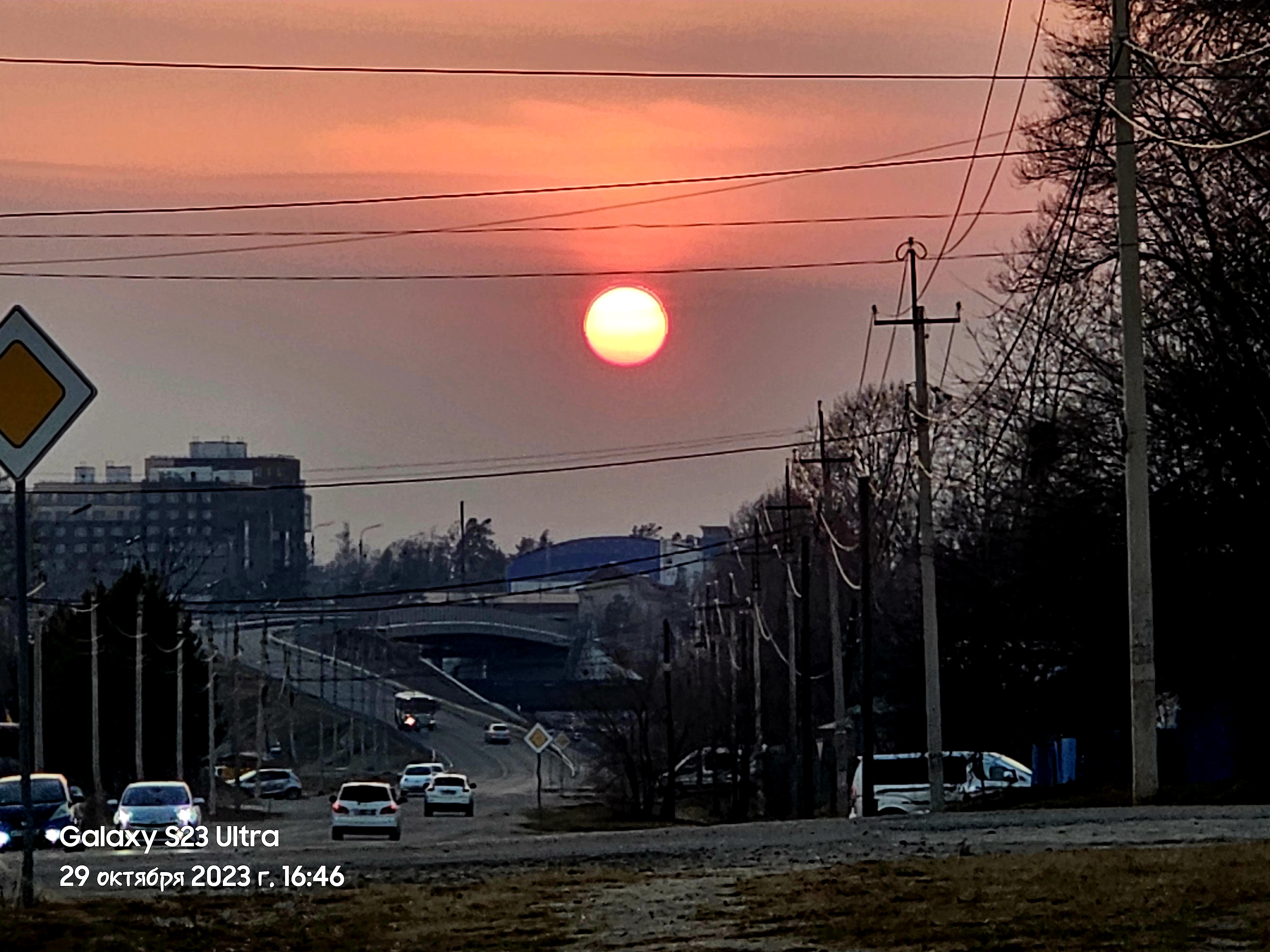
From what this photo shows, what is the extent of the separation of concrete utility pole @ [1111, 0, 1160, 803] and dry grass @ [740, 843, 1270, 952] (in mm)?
14049

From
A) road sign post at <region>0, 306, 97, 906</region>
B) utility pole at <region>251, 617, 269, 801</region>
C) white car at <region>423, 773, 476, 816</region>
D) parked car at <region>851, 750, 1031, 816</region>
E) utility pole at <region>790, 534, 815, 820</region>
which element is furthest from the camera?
utility pole at <region>251, 617, 269, 801</region>

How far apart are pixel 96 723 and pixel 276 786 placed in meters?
28.5

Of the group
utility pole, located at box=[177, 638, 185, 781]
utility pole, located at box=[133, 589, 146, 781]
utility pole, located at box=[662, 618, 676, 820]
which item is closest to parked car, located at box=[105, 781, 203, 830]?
utility pole, located at box=[133, 589, 146, 781]

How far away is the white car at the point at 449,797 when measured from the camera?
225 feet

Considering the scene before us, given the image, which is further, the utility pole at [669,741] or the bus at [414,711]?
the bus at [414,711]

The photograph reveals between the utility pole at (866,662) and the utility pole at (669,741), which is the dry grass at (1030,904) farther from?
the utility pole at (669,741)

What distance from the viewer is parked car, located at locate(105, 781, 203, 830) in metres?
35.3

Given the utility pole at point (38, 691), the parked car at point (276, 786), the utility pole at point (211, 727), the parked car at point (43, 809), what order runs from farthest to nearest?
the parked car at point (276, 786)
the utility pole at point (211, 727)
the utility pole at point (38, 691)
the parked car at point (43, 809)

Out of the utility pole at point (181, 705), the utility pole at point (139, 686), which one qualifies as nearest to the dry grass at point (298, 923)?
the utility pole at point (139, 686)

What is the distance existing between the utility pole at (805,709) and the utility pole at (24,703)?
4365 cm

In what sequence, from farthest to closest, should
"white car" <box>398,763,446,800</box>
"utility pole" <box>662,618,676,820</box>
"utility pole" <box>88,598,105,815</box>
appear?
1. "white car" <box>398,763,446,800</box>
2. "utility pole" <box>662,618,676,820</box>
3. "utility pole" <box>88,598,105,815</box>

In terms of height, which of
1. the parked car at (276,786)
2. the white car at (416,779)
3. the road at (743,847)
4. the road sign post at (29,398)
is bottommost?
the parked car at (276,786)

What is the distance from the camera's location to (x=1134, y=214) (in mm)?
30406

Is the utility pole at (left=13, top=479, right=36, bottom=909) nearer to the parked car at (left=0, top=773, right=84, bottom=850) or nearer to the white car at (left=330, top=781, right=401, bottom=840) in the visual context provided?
the parked car at (left=0, top=773, right=84, bottom=850)
